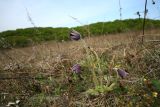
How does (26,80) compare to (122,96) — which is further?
(26,80)

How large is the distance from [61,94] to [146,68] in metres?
1.01

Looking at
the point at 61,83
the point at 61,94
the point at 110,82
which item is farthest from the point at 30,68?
the point at 110,82

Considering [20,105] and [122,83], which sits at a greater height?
[122,83]

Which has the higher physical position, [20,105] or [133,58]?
[133,58]

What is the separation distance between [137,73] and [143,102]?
0.91m

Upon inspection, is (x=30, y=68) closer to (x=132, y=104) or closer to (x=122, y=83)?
(x=122, y=83)

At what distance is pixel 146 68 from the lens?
438 centimetres

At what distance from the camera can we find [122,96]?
355 centimetres

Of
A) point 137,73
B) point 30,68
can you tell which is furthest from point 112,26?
point 137,73

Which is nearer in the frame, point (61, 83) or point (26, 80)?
point (61, 83)

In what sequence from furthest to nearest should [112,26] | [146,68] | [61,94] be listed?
1. [112,26]
2. [146,68]
3. [61,94]

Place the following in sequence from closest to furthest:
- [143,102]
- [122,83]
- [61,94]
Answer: [143,102], [122,83], [61,94]

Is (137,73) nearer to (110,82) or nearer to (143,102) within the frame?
(110,82)

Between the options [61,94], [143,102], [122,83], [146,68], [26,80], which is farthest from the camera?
[26,80]
